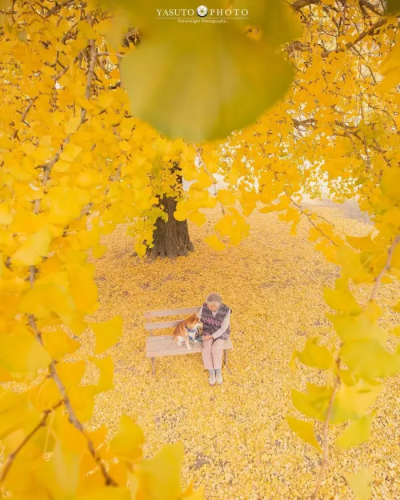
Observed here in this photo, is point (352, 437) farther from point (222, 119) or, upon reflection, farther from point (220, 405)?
→ point (220, 405)

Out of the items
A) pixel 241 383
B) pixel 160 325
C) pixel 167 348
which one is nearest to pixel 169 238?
pixel 160 325

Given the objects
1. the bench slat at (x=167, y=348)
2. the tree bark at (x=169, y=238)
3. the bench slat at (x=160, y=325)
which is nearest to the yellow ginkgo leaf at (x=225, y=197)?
the bench slat at (x=167, y=348)

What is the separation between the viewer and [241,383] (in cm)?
363

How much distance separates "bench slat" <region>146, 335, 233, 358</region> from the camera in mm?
3717

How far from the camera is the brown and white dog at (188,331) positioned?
383 centimetres

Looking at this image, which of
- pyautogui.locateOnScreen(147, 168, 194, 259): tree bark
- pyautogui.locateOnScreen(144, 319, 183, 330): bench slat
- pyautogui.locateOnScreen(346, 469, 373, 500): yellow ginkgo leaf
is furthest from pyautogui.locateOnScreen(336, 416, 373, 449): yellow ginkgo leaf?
pyautogui.locateOnScreen(147, 168, 194, 259): tree bark

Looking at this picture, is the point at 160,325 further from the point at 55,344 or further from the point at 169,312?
the point at 55,344

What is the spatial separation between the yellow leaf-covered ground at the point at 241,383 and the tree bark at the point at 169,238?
21 cm

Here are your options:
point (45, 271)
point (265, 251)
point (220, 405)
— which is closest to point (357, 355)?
point (45, 271)

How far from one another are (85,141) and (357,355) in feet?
3.43

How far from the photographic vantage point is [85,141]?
1.09 metres

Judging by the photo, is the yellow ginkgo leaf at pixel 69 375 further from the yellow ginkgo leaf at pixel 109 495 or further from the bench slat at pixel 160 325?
the bench slat at pixel 160 325

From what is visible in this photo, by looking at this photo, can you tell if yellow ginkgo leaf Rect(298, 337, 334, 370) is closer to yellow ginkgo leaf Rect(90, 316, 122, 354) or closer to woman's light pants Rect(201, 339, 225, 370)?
yellow ginkgo leaf Rect(90, 316, 122, 354)

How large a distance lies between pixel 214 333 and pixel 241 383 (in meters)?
0.62
